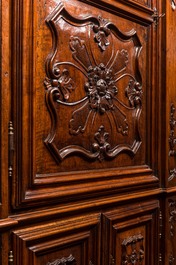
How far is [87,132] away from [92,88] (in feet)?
0.45

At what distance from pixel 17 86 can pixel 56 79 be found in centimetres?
14

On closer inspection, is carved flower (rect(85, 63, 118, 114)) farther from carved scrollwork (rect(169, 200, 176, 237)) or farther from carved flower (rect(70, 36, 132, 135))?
carved scrollwork (rect(169, 200, 176, 237))

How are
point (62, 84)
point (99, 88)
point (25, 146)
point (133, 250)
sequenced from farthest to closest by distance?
point (133, 250) → point (99, 88) → point (62, 84) → point (25, 146)

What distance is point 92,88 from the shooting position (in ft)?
3.85

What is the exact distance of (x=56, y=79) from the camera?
1.06 meters

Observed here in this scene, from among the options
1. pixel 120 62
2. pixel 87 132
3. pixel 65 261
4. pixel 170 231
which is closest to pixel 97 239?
pixel 65 261

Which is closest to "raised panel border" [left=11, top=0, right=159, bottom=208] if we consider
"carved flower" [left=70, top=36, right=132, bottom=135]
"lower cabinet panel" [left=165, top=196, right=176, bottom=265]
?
→ "carved flower" [left=70, top=36, right=132, bottom=135]

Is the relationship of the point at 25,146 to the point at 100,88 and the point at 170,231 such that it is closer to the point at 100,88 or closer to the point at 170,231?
the point at 100,88

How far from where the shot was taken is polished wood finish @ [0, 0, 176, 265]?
948mm

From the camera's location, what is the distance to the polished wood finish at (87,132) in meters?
0.95

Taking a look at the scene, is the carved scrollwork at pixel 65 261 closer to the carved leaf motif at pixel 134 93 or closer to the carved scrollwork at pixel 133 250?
the carved scrollwork at pixel 133 250

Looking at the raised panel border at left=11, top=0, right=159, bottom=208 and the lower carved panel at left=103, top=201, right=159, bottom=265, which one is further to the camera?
the lower carved panel at left=103, top=201, right=159, bottom=265

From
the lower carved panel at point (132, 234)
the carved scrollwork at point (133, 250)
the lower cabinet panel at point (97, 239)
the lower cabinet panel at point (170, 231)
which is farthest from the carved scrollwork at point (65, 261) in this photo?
the lower cabinet panel at point (170, 231)

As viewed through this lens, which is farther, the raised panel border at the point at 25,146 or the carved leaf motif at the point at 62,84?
the carved leaf motif at the point at 62,84
